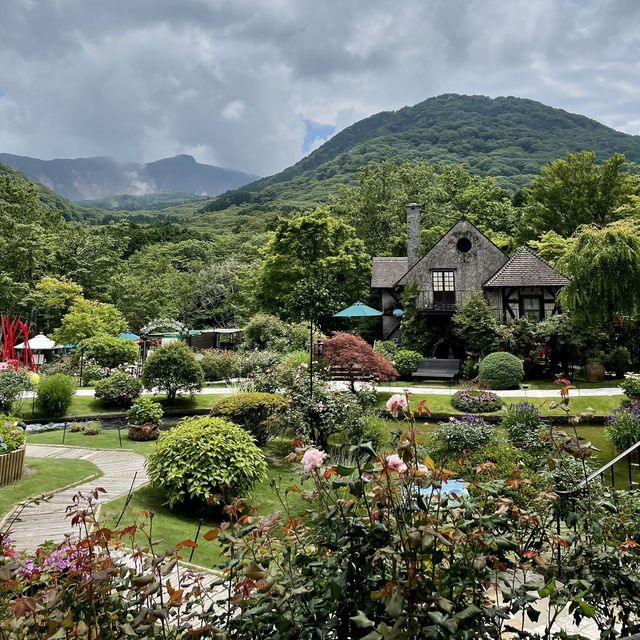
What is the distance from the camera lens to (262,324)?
924 inches

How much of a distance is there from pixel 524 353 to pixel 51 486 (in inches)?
679

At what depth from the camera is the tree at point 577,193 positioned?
32.0m

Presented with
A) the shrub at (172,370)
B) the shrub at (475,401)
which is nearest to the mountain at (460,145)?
the shrub at (475,401)

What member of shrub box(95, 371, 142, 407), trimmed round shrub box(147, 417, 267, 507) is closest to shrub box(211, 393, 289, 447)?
trimmed round shrub box(147, 417, 267, 507)

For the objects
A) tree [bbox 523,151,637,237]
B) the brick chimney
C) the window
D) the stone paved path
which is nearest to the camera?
the stone paved path

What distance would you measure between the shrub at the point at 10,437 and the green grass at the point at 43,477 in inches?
22.5

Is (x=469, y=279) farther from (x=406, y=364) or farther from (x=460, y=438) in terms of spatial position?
(x=460, y=438)

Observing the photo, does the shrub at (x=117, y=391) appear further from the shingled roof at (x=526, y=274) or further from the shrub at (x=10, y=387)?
the shingled roof at (x=526, y=274)

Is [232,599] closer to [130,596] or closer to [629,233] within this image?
[130,596]

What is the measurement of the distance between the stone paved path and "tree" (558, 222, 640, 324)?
50.2 ft

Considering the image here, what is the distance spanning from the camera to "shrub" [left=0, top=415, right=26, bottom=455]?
7.53m

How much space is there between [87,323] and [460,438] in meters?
21.8

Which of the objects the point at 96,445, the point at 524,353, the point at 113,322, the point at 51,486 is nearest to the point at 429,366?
the point at 524,353

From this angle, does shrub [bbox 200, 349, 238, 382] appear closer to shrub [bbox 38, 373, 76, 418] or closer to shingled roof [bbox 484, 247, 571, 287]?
shrub [bbox 38, 373, 76, 418]
